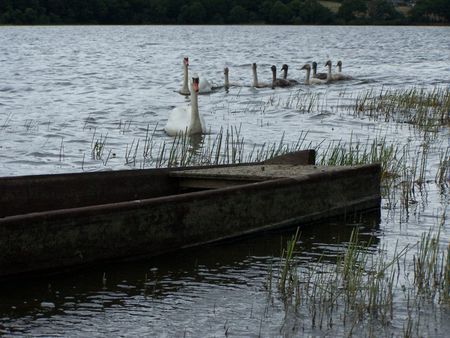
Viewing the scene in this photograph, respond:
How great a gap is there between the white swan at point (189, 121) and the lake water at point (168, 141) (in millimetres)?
479

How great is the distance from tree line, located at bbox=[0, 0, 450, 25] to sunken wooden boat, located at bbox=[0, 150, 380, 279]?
109 meters

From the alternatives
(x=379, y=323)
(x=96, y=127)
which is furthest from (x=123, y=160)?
(x=379, y=323)

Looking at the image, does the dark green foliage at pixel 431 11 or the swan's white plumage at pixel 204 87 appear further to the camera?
the dark green foliage at pixel 431 11

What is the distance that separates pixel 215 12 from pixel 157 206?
129627 millimetres

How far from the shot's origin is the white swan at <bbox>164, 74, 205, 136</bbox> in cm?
2048

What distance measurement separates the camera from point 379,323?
805cm

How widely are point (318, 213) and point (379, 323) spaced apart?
Result: 4.12 meters

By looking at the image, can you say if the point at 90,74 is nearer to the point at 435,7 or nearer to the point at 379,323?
the point at 379,323

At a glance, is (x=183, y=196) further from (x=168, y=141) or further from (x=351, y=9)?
(x=351, y=9)

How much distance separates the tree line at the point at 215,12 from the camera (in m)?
121

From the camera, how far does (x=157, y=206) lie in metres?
9.97

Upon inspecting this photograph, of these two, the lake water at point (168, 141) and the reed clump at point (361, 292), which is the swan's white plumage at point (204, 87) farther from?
the reed clump at point (361, 292)

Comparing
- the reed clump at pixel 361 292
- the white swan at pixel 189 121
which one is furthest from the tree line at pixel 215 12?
the reed clump at pixel 361 292

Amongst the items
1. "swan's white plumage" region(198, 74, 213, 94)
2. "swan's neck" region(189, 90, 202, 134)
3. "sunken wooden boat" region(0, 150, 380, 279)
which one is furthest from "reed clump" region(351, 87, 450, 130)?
"sunken wooden boat" region(0, 150, 380, 279)
